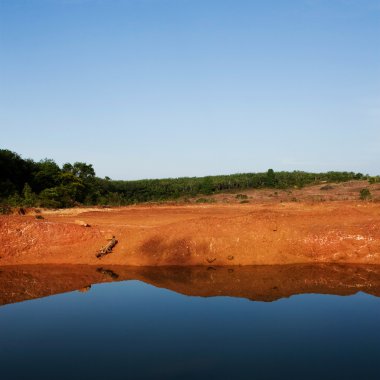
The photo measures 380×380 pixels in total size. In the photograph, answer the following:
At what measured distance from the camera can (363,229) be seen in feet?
55.5

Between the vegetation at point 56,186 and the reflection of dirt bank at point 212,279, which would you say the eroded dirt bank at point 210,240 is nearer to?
the reflection of dirt bank at point 212,279

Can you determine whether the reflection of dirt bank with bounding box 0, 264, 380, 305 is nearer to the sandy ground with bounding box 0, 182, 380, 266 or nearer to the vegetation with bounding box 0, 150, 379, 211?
the sandy ground with bounding box 0, 182, 380, 266

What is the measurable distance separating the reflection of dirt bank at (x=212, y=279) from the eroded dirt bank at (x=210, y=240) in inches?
26.4

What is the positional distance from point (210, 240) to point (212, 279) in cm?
307

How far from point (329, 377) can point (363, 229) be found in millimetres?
10912

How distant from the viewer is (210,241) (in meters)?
17.5

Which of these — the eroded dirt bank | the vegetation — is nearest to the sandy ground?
the eroded dirt bank

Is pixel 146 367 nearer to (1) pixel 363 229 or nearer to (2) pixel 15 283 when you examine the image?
(2) pixel 15 283

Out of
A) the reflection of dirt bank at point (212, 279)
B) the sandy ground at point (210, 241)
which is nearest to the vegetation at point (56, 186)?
the sandy ground at point (210, 241)

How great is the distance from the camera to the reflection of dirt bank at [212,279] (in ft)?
42.7

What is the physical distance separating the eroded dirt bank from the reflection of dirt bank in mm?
671

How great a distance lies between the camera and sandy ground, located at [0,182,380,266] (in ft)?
54.4

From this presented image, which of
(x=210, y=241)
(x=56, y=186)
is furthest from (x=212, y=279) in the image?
(x=56, y=186)

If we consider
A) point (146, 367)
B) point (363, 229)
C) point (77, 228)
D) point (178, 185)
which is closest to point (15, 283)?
point (77, 228)
